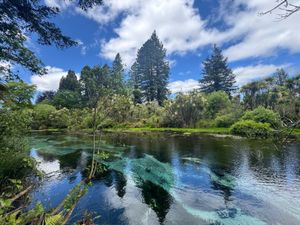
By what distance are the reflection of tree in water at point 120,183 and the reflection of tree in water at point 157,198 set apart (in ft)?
2.93

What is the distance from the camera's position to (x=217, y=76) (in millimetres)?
64062

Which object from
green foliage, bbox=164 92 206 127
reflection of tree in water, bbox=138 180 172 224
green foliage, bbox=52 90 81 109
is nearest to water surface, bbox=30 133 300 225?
reflection of tree in water, bbox=138 180 172 224

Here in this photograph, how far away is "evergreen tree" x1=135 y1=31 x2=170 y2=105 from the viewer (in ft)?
215

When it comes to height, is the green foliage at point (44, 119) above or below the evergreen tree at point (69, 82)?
below

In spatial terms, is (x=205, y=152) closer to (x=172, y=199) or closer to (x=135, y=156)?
(x=135, y=156)

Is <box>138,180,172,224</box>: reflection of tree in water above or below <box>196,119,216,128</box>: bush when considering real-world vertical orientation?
below

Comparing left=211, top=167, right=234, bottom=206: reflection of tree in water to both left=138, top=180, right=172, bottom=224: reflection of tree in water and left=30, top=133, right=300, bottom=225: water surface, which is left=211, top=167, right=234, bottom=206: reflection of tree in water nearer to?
left=30, top=133, right=300, bottom=225: water surface

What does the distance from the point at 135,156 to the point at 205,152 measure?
6.36m

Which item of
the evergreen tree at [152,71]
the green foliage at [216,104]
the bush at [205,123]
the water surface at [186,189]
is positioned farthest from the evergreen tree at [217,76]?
the water surface at [186,189]

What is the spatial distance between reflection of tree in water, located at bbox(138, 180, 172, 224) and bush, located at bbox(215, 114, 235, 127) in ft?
98.7

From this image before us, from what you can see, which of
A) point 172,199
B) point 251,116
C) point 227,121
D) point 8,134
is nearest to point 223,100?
point 227,121

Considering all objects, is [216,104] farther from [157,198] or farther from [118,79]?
[157,198]

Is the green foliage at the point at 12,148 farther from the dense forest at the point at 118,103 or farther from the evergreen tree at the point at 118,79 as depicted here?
the evergreen tree at the point at 118,79

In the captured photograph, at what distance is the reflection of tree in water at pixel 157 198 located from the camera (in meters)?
8.45
